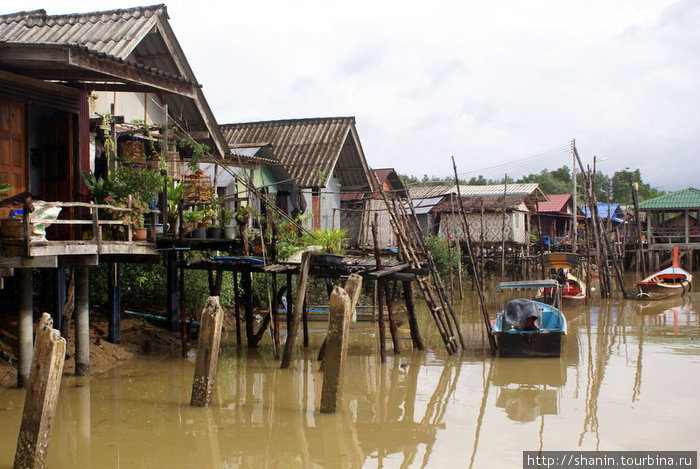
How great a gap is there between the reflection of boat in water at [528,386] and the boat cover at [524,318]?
0.68 meters

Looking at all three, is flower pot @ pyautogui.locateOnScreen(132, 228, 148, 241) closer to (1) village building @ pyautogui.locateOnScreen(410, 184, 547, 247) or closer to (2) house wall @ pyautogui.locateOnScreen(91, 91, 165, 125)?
(2) house wall @ pyautogui.locateOnScreen(91, 91, 165, 125)

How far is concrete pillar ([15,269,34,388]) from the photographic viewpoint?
9.64 meters

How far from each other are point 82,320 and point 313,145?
39.5 ft

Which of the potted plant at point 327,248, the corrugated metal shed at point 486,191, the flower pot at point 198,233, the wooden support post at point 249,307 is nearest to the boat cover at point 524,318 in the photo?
the potted plant at point 327,248

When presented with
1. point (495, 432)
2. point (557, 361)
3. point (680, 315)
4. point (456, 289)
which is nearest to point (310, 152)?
point (456, 289)

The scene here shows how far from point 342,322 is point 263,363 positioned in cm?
435

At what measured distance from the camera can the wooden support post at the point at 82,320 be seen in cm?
1088

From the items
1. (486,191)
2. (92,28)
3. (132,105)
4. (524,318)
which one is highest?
(92,28)

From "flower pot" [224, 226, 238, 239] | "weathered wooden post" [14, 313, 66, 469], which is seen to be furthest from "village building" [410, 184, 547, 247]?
"weathered wooden post" [14, 313, 66, 469]

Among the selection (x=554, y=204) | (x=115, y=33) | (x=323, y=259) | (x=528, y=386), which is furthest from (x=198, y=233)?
(x=554, y=204)

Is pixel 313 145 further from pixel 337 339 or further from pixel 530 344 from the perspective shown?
pixel 337 339

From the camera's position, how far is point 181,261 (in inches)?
516

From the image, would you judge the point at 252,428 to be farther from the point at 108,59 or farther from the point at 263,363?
the point at 108,59

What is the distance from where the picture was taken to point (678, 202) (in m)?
35.8
